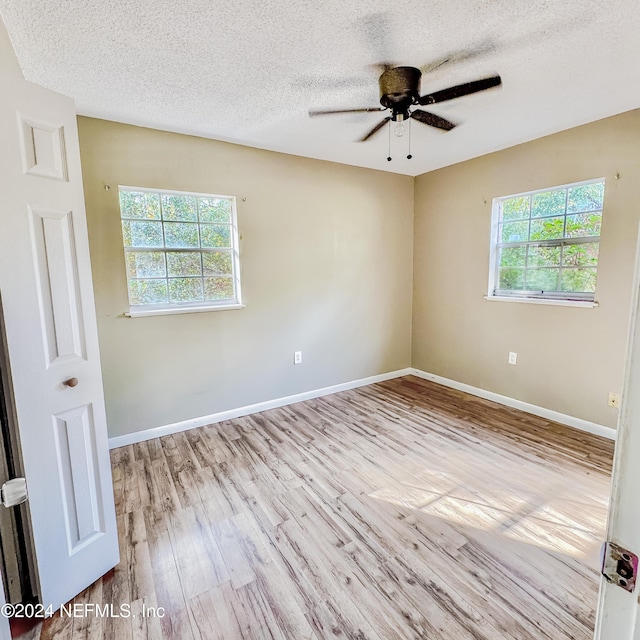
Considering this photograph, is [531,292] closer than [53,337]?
No

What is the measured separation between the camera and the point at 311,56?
1813 mm

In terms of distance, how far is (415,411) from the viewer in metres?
3.39

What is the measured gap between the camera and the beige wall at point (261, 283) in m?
2.68

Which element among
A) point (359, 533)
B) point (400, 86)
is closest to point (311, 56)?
point (400, 86)

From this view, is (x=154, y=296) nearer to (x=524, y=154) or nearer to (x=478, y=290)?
(x=478, y=290)

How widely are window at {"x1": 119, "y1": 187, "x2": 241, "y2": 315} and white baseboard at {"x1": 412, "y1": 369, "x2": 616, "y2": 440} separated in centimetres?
258

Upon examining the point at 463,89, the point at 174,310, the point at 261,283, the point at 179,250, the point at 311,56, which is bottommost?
the point at 174,310

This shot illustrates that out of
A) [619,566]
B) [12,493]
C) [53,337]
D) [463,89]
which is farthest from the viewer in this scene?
[463,89]

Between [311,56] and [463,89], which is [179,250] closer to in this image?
[311,56]

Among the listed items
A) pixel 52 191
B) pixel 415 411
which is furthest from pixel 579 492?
pixel 52 191

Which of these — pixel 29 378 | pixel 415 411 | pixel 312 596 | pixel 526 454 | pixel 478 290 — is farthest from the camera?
pixel 478 290

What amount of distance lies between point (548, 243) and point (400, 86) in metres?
2.11

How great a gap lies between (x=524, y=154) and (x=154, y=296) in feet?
11.6

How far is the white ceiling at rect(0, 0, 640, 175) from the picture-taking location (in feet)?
4.91
